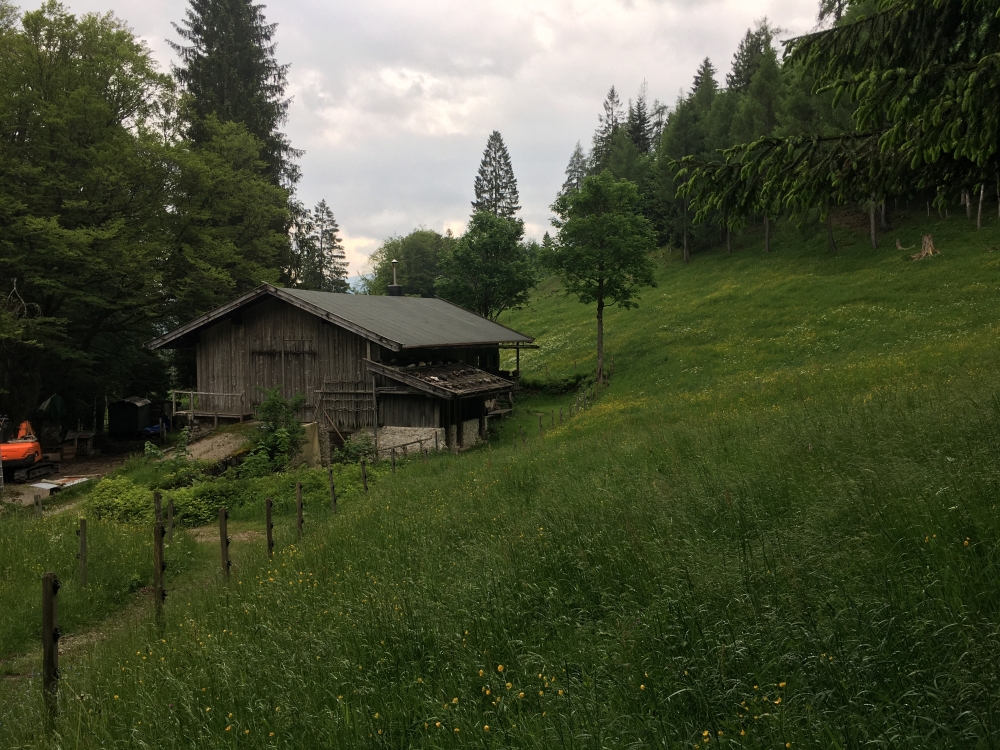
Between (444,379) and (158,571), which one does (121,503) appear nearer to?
(158,571)

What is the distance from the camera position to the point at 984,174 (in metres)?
7.18

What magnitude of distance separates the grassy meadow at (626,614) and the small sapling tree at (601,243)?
2222 cm

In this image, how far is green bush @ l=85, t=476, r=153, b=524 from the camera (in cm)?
1706

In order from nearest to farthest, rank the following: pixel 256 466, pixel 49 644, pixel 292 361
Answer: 1. pixel 49 644
2. pixel 256 466
3. pixel 292 361

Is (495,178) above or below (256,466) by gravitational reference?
above

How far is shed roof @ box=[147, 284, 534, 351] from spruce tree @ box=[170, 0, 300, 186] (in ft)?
68.6

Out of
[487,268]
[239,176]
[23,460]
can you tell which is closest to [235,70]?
[239,176]

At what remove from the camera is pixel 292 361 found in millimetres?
26094

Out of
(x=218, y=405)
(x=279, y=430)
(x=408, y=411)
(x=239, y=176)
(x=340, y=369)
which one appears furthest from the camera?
(x=239, y=176)

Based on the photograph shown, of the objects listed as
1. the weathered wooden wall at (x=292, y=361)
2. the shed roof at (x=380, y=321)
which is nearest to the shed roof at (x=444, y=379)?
the shed roof at (x=380, y=321)

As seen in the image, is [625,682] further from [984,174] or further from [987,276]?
[987,276]

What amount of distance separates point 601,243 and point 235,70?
30.8m

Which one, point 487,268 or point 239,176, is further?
point 487,268

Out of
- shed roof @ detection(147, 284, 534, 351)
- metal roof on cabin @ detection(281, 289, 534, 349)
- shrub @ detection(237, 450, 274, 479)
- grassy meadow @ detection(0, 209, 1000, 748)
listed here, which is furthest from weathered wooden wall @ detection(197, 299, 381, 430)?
grassy meadow @ detection(0, 209, 1000, 748)
